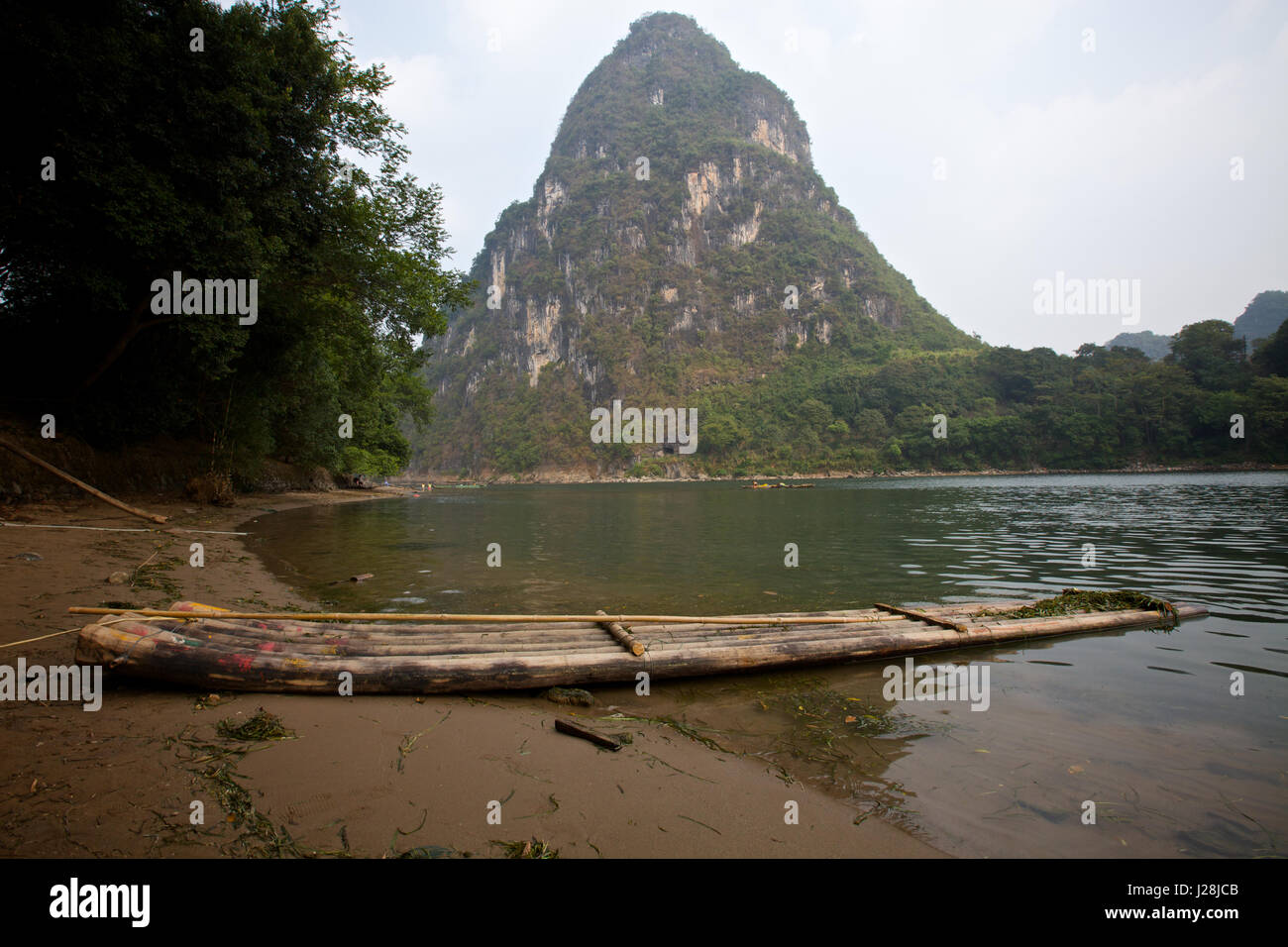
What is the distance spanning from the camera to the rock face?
13888 cm

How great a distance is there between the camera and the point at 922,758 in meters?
3.87

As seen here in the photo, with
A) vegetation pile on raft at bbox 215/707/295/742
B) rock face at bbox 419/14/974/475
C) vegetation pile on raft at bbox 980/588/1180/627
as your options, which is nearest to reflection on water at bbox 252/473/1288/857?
vegetation pile on raft at bbox 980/588/1180/627

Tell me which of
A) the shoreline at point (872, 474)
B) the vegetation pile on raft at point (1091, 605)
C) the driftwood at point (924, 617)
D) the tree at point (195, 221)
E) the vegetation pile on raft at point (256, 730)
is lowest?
the vegetation pile on raft at point (1091, 605)

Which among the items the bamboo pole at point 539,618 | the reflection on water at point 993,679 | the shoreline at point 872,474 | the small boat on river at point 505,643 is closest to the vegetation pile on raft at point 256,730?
the small boat on river at point 505,643

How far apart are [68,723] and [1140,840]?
6.32 m

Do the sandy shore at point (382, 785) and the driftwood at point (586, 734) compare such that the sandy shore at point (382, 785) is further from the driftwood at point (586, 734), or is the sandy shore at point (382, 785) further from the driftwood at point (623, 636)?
the driftwood at point (623, 636)

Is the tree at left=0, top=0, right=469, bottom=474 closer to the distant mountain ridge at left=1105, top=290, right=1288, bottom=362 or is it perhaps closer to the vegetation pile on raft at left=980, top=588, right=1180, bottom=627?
the vegetation pile on raft at left=980, top=588, right=1180, bottom=627

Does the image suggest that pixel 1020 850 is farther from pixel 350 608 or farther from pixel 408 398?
pixel 408 398

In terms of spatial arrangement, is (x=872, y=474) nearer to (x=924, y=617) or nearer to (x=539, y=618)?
(x=924, y=617)

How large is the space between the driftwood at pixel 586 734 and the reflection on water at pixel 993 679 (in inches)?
34.4

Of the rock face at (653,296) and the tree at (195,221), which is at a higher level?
the rock face at (653,296)

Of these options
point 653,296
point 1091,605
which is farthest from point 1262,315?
point 1091,605

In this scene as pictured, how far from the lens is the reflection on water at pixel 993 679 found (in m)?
3.29
